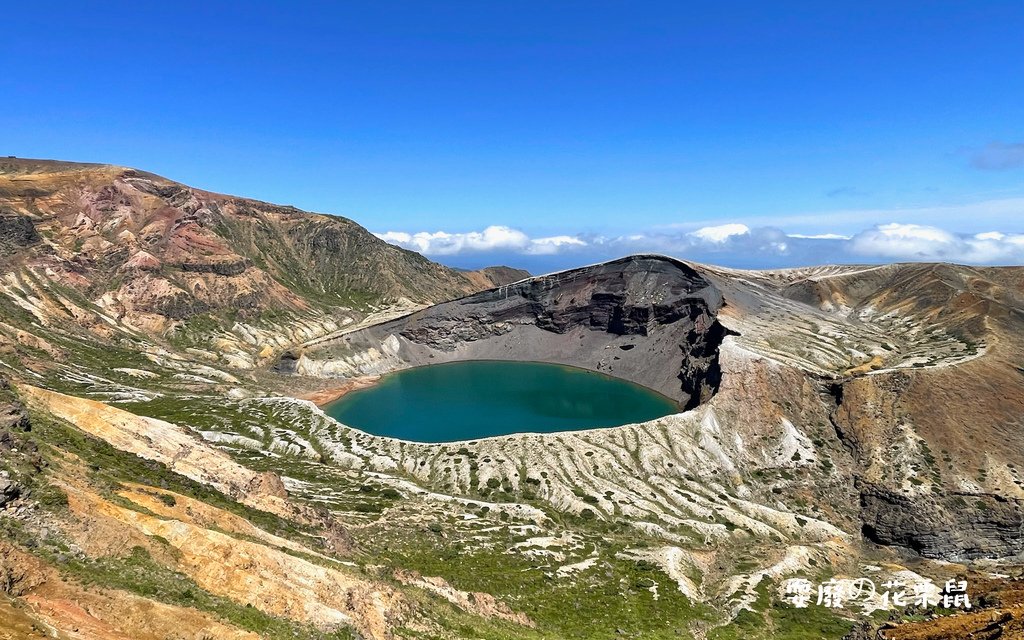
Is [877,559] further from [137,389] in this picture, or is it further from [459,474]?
[137,389]

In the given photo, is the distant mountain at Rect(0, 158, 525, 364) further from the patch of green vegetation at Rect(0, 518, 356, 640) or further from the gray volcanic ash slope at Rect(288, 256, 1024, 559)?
the patch of green vegetation at Rect(0, 518, 356, 640)

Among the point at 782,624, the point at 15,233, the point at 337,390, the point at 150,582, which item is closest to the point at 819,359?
the point at 782,624

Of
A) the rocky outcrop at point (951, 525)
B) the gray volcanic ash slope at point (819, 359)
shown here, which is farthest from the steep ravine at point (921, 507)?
the gray volcanic ash slope at point (819, 359)

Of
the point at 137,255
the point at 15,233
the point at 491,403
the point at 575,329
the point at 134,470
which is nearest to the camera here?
the point at 134,470

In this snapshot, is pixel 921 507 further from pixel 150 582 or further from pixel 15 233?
pixel 15 233

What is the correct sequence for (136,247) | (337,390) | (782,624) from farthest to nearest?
(136,247) < (337,390) < (782,624)

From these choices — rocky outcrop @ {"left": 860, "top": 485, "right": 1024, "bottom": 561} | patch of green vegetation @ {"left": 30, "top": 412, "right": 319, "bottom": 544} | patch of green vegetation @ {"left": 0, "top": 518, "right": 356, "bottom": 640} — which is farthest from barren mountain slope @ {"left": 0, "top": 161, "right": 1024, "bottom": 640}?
patch of green vegetation @ {"left": 30, "top": 412, "right": 319, "bottom": 544}

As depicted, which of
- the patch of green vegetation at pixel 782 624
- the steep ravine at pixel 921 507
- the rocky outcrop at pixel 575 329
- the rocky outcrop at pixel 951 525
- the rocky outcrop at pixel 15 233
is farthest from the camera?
the rocky outcrop at pixel 575 329

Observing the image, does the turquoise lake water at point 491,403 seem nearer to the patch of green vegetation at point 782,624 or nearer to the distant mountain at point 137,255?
the distant mountain at point 137,255
